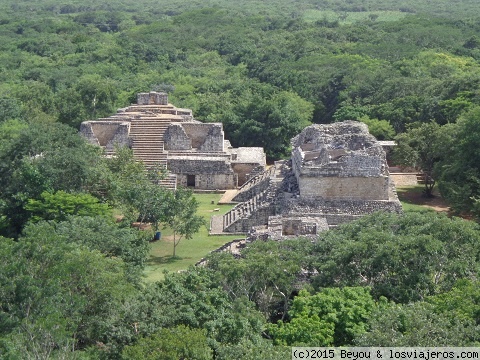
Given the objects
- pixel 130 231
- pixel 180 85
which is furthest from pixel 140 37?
pixel 130 231

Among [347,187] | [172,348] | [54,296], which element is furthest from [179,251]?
[172,348]

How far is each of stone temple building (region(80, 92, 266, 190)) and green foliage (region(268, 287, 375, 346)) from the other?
633 inches

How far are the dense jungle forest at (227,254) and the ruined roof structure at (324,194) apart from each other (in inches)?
96.7

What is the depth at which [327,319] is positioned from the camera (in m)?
17.8

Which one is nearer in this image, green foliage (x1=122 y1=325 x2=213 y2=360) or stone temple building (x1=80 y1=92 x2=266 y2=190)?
green foliage (x1=122 y1=325 x2=213 y2=360)

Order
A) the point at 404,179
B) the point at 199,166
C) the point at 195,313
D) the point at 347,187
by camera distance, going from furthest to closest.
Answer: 1. the point at 404,179
2. the point at 199,166
3. the point at 347,187
4. the point at 195,313

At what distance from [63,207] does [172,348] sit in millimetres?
11423

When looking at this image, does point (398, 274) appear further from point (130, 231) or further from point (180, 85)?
point (180, 85)

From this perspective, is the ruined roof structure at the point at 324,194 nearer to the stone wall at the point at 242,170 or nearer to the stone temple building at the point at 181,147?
the stone temple building at the point at 181,147

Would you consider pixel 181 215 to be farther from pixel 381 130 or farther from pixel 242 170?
pixel 381 130

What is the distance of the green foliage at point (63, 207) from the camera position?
26.4m

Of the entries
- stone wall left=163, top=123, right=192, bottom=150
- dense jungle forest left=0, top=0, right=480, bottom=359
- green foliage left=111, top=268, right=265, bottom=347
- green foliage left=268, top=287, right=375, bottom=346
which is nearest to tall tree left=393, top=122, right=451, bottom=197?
dense jungle forest left=0, top=0, right=480, bottom=359

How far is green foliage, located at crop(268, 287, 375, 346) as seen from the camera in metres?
17.2

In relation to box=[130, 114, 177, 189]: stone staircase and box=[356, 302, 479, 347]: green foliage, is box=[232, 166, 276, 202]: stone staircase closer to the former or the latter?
box=[130, 114, 177, 189]: stone staircase
